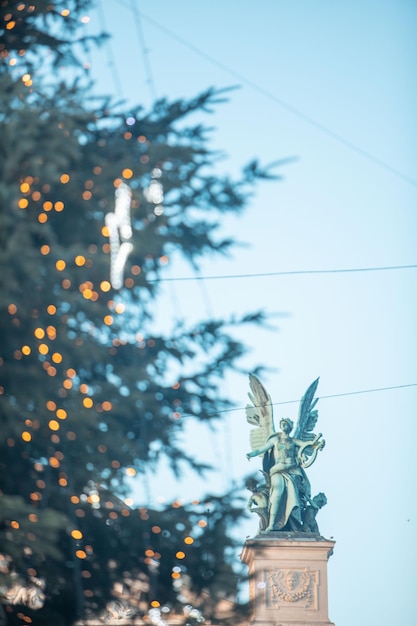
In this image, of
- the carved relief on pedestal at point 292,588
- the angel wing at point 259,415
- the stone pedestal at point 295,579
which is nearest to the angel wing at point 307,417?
the angel wing at point 259,415

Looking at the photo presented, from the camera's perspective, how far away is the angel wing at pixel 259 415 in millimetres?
27203

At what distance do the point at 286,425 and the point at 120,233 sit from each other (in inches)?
775

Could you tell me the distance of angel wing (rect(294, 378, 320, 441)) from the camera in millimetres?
27203

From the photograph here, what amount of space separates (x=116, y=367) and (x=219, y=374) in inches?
44.9

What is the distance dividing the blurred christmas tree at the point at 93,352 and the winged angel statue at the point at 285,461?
58.0ft

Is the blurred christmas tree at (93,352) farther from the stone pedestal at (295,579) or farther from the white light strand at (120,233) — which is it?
the stone pedestal at (295,579)

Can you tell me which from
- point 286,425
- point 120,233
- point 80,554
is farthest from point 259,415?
point 120,233

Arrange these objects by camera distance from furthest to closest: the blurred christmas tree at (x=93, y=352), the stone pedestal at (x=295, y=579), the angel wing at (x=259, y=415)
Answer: the angel wing at (x=259, y=415) < the stone pedestal at (x=295, y=579) < the blurred christmas tree at (x=93, y=352)

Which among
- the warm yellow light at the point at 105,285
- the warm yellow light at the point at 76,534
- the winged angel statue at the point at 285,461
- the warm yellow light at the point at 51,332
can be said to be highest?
the winged angel statue at the point at 285,461

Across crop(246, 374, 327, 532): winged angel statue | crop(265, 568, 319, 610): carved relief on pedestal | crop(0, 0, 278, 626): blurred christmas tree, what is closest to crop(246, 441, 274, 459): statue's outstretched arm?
crop(246, 374, 327, 532): winged angel statue

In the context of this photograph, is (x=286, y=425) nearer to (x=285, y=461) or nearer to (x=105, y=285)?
(x=285, y=461)

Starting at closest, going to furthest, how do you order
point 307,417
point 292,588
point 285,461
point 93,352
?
point 93,352
point 292,588
point 285,461
point 307,417

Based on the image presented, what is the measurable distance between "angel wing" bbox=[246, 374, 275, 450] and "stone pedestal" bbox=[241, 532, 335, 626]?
241 centimetres

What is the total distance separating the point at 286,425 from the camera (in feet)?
88.5
